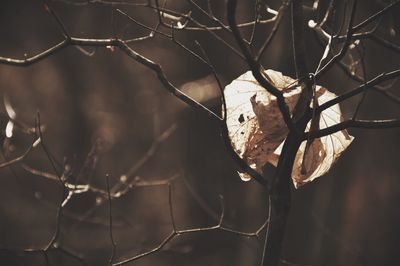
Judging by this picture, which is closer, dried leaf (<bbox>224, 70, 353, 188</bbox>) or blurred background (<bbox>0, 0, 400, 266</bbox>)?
dried leaf (<bbox>224, 70, 353, 188</bbox>)

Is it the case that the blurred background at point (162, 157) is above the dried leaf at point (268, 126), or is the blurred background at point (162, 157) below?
above

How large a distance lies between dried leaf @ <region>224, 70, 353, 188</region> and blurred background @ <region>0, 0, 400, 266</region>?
Result: 3.44 feet

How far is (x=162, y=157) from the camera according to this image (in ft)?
40.0

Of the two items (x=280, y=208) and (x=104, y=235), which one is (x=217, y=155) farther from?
(x=280, y=208)

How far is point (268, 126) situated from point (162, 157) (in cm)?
1009

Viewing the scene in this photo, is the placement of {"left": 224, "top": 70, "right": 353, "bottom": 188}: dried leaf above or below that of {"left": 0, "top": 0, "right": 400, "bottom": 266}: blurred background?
below

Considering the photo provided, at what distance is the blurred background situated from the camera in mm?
6590

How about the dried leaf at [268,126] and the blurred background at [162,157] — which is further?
the blurred background at [162,157]

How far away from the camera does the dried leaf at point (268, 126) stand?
217 centimetres

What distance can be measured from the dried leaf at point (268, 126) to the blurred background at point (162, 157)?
3.44 feet

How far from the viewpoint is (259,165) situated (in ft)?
7.48

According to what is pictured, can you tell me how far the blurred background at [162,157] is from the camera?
6590 millimetres

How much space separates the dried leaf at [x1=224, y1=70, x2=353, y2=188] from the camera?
7.12ft

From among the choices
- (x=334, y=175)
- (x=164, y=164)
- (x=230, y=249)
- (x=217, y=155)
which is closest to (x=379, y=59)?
(x=334, y=175)
